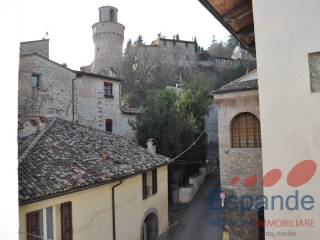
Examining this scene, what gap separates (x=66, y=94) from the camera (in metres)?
20.4

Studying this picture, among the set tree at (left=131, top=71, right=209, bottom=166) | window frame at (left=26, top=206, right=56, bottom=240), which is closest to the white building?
window frame at (left=26, top=206, right=56, bottom=240)

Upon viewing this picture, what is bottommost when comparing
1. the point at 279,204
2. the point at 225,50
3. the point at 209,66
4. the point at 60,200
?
the point at 60,200

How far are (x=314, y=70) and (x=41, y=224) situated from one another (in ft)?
25.4

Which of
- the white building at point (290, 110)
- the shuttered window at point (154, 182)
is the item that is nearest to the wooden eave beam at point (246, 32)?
the white building at point (290, 110)

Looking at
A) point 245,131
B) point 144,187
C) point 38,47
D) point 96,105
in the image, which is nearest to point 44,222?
point 144,187

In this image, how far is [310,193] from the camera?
11.9 feet

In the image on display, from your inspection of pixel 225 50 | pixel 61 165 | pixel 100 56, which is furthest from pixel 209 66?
pixel 61 165

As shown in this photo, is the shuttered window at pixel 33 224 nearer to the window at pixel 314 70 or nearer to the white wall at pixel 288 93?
the white wall at pixel 288 93

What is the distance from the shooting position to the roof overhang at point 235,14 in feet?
13.9

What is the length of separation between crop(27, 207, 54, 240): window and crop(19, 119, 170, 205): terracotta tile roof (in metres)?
0.56

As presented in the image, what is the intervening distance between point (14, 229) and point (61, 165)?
8.46 m

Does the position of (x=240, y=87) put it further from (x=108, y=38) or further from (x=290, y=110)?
(x=108, y=38)

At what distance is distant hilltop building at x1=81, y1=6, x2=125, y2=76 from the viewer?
137 feet

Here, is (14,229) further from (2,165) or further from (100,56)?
(100,56)
